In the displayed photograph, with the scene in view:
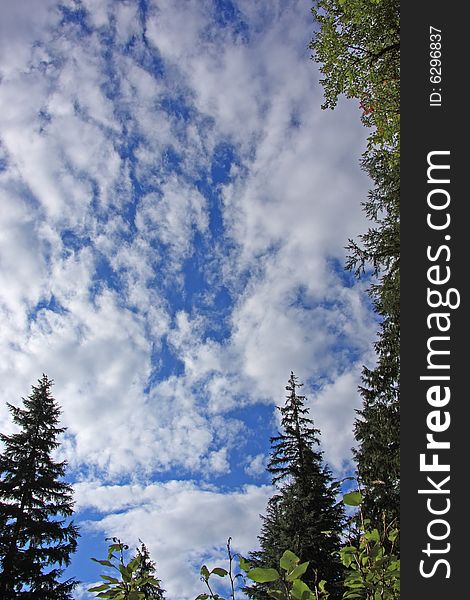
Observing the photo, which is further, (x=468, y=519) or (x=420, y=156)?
(x=420, y=156)

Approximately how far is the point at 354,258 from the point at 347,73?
6.17 metres

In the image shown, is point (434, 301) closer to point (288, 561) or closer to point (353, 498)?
point (353, 498)

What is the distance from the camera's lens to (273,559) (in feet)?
56.4

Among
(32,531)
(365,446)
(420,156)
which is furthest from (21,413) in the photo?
(420,156)

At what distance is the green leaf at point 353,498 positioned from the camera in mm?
1785

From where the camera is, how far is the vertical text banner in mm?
1746

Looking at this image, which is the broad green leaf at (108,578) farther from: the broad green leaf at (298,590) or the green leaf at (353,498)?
the green leaf at (353,498)

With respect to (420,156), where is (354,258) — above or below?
above

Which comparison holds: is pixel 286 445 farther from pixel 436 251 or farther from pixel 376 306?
pixel 436 251

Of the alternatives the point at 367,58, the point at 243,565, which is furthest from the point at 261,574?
the point at 367,58

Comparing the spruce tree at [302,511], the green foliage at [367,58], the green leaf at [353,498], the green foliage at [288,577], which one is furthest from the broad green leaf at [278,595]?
the spruce tree at [302,511]

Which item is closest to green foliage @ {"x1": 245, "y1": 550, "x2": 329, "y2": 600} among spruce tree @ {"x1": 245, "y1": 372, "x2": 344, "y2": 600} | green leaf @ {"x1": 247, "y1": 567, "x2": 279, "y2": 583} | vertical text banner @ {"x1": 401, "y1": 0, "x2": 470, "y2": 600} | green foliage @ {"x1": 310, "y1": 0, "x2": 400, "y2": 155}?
green leaf @ {"x1": 247, "y1": 567, "x2": 279, "y2": 583}

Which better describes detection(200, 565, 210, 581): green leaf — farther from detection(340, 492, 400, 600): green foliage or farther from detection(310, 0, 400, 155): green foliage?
detection(310, 0, 400, 155): green foliage

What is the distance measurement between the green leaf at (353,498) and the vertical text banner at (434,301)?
0.19 meters
